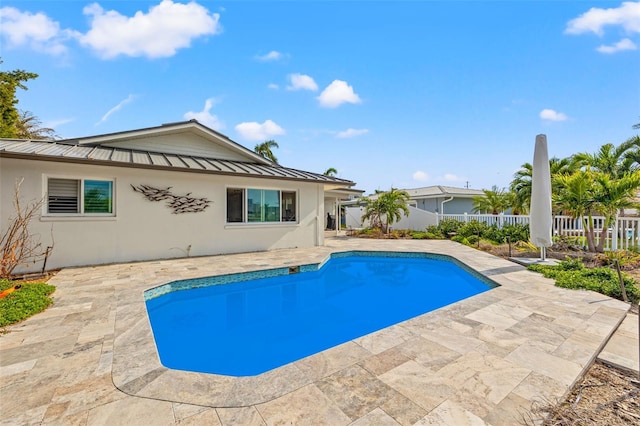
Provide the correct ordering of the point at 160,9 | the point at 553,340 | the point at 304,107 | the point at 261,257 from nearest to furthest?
1. the point at 553,340
2. the point at 160,9
3. the point at 261,257
4. the point at 304,107

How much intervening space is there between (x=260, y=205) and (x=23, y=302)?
297 inches

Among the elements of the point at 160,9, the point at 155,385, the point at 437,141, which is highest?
the point at 160,9

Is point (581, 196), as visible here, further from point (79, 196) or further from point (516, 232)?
point (79, 196)

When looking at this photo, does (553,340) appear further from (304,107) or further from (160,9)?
(304,107)

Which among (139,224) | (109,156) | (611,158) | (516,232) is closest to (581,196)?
(516,232)

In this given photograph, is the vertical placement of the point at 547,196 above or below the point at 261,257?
above

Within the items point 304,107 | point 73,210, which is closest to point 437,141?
point 304,107

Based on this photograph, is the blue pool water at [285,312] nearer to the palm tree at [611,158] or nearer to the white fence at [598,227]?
the white fence at [598,227]

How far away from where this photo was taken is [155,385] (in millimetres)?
2746

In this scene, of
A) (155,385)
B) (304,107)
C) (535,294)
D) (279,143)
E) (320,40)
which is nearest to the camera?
(155,385)

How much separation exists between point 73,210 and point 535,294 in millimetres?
12016

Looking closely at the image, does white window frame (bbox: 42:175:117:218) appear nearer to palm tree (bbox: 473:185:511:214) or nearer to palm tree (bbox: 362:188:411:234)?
palm tree (bbox: 362:188:411:234)

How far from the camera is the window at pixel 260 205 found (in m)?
11.0

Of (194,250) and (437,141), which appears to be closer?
(194,250)
